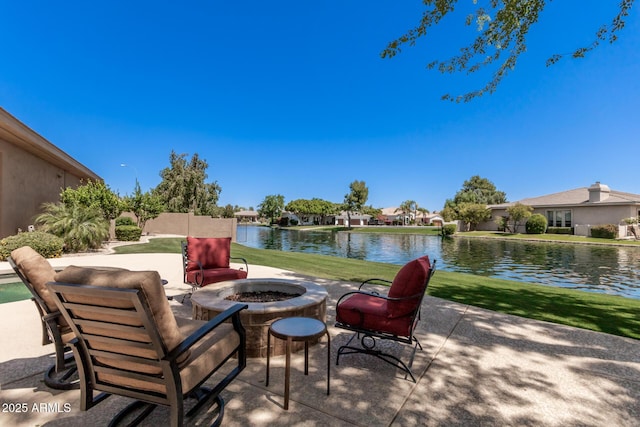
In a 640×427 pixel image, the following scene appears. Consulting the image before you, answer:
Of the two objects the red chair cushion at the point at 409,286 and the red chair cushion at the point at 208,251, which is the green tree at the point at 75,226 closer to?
the red chair cushion at the point at 208,251

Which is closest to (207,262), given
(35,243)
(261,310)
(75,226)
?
(261,310)

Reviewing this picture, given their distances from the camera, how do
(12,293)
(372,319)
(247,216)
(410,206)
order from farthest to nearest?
(247,216), (410,206), (12,293), (372,319)

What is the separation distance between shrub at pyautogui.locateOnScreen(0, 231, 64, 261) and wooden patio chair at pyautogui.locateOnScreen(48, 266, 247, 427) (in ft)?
35.7

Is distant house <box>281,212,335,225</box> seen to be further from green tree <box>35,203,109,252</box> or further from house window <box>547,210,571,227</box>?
green tree <box>35,203,109,252</box>

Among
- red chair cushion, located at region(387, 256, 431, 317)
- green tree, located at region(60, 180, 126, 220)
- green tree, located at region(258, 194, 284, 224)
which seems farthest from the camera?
green tree, located at region(258, 194, 284, 224)

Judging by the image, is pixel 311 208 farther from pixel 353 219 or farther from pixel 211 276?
pixel 211 276

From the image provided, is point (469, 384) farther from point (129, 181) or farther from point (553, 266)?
point (129, 181)

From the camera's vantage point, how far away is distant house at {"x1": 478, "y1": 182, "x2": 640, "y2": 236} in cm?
2630

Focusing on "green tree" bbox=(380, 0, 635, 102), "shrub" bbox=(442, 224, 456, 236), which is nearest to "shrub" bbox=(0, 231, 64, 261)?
"green tree" bbox=(380, 0, 635, 102)

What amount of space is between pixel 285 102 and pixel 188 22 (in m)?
14.4

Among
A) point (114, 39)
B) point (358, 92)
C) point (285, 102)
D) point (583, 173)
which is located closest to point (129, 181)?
point (114, 39)

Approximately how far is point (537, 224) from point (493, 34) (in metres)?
30.9

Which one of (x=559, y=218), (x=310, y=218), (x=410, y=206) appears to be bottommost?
(x=559, y=218)

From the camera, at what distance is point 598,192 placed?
93.1 ft
